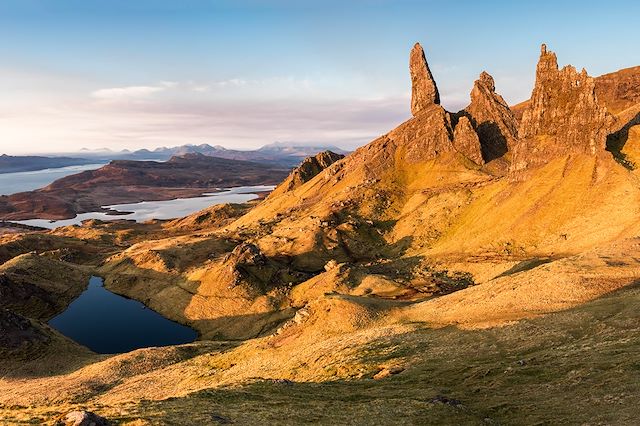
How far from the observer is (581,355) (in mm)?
38344

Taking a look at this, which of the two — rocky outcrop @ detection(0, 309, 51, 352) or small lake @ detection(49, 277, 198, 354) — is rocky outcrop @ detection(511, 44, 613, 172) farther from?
rocky outcrop @ detection(0, 309, 51, 352)

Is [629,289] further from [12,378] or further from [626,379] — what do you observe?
[12,378]

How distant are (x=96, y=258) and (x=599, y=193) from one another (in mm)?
188621

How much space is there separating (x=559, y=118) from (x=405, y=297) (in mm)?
78803

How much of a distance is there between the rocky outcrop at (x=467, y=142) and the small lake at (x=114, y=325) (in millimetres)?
138365

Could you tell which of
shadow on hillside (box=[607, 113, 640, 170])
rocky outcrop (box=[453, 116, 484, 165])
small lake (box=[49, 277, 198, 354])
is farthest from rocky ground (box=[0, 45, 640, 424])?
small lake (box=[49, 277, 198, 354])

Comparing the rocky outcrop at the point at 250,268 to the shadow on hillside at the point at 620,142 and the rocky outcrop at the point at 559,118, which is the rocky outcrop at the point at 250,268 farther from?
the shadow on hillside at the point at 620,142

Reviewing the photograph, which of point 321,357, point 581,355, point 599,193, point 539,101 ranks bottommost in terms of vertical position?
point 321,357

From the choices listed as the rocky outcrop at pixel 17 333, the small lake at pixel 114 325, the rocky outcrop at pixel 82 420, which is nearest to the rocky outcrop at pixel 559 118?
the small lake at pixel 114 325

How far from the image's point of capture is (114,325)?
4675 inches

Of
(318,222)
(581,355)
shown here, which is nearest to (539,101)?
(318,222)

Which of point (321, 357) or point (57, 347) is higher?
point (321, 357)

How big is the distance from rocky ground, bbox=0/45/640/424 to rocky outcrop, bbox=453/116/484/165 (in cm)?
85

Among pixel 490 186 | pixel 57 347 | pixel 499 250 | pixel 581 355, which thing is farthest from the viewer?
pixel 490 186
